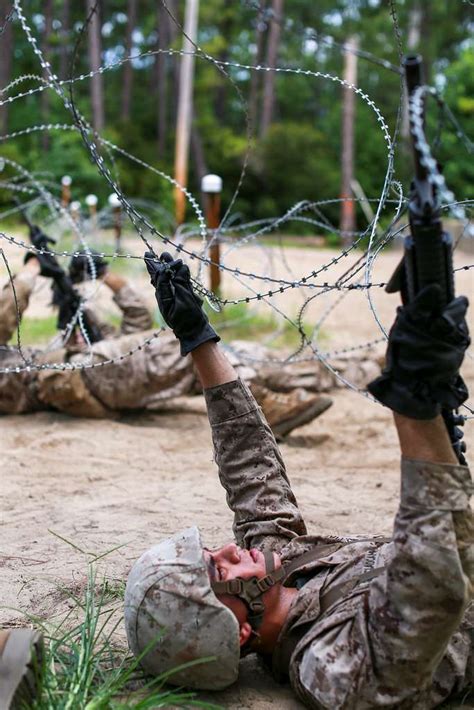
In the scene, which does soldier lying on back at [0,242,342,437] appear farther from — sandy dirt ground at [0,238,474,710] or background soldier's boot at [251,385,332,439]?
sandy dirt ground at [0,238,474,710]

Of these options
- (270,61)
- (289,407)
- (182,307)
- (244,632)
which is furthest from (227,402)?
(270,61)

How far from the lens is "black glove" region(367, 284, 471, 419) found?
1.99 metres

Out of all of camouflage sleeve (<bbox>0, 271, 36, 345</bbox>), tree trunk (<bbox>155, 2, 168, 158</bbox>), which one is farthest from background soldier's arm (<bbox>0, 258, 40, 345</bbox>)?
tree trunk (<bbox>155, 2, 168, 158</bbox>)

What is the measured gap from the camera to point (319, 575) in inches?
102

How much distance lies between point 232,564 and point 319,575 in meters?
0.28

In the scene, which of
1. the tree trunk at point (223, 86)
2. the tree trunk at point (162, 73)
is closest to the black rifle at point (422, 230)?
the tree trunk at point (162, 73)

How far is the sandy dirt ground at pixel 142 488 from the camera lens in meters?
3.12

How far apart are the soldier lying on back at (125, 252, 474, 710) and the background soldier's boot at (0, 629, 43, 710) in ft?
0.91

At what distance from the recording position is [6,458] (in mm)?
4898

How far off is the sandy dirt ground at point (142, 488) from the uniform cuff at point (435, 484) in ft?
2.39

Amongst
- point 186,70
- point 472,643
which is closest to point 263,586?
point 472,643

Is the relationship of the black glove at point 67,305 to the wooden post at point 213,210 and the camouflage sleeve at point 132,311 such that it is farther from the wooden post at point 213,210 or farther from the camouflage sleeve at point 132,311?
the wooden post at point 213,210

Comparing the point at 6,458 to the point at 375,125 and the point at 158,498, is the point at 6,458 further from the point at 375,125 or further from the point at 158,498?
A: the point at 375,125

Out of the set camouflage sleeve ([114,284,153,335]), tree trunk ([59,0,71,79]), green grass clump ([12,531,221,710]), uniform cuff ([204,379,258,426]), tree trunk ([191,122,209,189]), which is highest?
tree trunk ([59,0,71,79])
